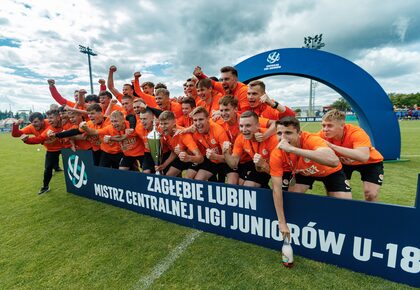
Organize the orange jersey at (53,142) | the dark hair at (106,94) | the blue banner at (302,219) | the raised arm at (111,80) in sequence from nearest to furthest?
the blue banner at (302,219)
the orange jersey at (53,142)
the raised arm at (111,80)
the dark hair at (106,94)

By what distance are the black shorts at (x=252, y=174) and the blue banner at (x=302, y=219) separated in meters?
0.51

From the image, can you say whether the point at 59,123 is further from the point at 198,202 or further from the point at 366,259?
the point at 366,259

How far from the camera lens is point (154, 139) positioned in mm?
3602

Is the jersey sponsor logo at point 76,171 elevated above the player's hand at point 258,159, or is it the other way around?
the player's hand at point 258,159

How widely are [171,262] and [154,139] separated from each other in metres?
1.81

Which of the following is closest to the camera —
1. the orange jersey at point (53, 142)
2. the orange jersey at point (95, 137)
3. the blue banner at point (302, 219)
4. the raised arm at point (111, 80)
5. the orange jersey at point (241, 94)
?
the blue banner at point (302, 219)

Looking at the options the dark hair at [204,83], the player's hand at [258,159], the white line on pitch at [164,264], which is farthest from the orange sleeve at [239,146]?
the dark hair at [204,83]

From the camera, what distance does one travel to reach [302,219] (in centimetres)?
246

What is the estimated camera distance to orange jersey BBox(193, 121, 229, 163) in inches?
131

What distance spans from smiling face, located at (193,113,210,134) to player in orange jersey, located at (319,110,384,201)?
5.18 feet

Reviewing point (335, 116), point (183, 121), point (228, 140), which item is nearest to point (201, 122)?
point (228, 140)

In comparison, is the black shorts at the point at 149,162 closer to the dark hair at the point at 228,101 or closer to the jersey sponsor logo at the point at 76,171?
the jersey sponsor logo at the point at 76,171

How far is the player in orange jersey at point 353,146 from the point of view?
100 inches

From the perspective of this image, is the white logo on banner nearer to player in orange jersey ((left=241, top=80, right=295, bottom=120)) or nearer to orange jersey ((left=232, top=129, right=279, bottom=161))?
player in orange jersey ((left=241, top=80, right=295, bottom=120))
